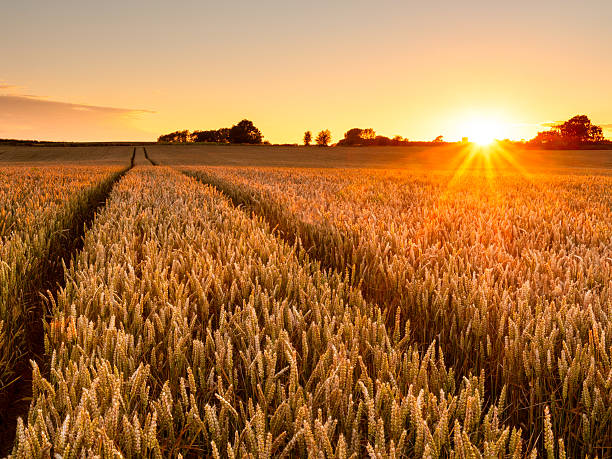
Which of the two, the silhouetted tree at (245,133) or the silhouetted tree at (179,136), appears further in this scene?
the silhouetted tree at (179,136)

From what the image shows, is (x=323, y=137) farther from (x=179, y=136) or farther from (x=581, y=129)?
(x=581, y=129)

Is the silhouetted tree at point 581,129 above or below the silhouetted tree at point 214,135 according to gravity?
below

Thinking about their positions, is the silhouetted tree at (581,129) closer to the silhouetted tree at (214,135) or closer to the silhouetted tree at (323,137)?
the silhouetted tree at (323,137)

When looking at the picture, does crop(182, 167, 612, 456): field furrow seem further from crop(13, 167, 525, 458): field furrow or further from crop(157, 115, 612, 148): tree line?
crop(157, 115, 612, 148): tree line

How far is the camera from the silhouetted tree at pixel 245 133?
128m

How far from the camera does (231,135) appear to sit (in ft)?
431

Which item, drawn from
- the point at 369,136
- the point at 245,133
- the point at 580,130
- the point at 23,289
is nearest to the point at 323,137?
the point at 369,136

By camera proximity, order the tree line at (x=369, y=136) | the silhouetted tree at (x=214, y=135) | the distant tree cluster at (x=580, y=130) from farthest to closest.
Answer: the silhouetted tree at (x=214, y=135) < the distant tree cluster at (x=580, y=130) < the tree line at (x=369, y=136)

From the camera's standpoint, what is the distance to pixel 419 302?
1.93 meters

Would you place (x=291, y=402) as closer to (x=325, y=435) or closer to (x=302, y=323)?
(x=325, y=435)

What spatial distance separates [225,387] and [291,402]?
29 cm

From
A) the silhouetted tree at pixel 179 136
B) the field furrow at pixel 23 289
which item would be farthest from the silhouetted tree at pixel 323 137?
the field furrow at pixel 23 289

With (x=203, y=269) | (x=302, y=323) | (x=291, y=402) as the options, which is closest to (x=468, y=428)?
(x=291, y=402)

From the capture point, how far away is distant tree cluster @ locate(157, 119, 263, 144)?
5069 inches
